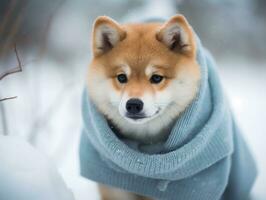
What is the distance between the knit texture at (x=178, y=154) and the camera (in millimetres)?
1863

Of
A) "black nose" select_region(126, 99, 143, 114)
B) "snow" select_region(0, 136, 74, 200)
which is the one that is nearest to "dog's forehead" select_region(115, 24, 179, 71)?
"black nose" select_region(126, 99, 143, 114)

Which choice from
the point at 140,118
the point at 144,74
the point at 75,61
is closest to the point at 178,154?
the point at 140,118

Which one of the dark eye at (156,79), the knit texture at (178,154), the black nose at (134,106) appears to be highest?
the dark eye at (156,79)

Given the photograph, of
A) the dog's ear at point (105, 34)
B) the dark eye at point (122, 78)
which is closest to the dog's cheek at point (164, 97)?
the dark eye at point (122, 78)

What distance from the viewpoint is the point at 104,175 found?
2041 millimetres

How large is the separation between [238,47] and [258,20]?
350 millimetres

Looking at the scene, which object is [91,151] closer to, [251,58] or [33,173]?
[33,173]

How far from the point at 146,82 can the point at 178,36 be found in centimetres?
19

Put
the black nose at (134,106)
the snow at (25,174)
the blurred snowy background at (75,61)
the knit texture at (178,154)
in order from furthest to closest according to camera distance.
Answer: the blurred snowy background at (75,61), the knit texture at (178,154), the black nose at (134,106), the snow at (25,174)

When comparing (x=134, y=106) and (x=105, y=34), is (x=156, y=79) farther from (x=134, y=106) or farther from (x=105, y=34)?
(x=105, y=34)

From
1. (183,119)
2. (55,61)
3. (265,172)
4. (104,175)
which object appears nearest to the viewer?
(183,119)

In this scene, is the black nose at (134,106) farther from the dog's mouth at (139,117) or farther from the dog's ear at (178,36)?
the dog's ear at (178,36)

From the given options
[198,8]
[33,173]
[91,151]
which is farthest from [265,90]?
[33,173]

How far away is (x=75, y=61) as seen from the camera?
10.5ft
